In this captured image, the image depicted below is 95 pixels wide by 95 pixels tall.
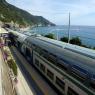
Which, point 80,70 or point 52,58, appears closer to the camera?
point 80,70

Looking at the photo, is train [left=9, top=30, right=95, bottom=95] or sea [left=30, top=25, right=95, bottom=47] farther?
sea [left=30, top=25, right=95, bottom=47]

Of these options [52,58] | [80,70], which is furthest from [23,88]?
[80,70]

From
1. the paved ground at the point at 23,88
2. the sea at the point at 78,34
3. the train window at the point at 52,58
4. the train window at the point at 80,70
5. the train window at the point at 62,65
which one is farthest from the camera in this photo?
the sea at the point at 78,34

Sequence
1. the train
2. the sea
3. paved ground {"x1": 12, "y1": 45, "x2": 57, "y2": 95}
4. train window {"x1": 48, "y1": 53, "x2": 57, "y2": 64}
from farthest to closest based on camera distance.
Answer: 1. the sea
2. paved ground {"x1": 12, "y1": 45, "x2": 57, "y2": 95}
3. train window {"x1": 48, "y1": 53, "x2": 57, "y2": 64}
4. the train

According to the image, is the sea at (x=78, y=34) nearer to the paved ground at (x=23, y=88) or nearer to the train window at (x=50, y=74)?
the train window at (x=50, y=74)

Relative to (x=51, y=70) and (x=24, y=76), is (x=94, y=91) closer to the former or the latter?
(x=51, y=70)

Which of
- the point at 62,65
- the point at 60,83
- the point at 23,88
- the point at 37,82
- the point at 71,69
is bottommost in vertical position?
the point at 37,82

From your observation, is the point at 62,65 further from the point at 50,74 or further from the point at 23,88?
the point at 23,88

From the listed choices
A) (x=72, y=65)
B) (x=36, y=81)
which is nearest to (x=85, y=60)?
(x=72, y=65)

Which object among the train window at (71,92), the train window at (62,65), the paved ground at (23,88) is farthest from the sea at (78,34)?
the paved ground at (23,88)

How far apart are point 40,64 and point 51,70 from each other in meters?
4.53

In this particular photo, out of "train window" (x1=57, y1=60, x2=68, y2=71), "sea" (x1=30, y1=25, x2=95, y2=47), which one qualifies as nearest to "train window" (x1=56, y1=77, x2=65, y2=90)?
"train window" (x1=57, y1=60, x2=68, y2=71)

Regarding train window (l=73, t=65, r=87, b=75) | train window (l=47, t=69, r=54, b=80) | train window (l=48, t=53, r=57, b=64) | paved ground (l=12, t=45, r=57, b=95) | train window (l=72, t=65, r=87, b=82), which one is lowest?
paved ground (l=12, t=45, r=57, b=95)

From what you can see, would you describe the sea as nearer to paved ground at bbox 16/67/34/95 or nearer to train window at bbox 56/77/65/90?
train window at bbox 56/77/65/90
